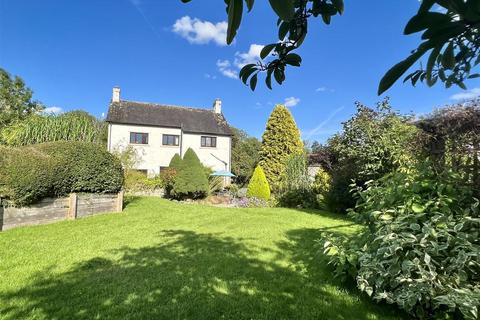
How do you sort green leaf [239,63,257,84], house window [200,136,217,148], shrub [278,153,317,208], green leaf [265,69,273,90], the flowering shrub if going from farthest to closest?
house window [200,136,217,148]
the flowering shrub
shrub [278,153,317,208]
green leaf [265,69,273,90]
green leaf [239,63,257,84]

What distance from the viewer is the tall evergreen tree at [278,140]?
2367 centimetres

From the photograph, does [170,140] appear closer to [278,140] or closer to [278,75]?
[278,140]

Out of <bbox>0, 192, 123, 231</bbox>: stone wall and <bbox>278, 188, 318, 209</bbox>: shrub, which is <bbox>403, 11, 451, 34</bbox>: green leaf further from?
<bbox>278, 188, 318, 209</bbox>: shrub

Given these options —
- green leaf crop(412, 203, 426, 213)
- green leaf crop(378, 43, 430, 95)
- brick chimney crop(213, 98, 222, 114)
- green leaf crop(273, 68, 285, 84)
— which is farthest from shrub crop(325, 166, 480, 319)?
brick chimney crop(213, 98, 222, 114)

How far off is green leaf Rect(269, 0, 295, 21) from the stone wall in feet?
32.3

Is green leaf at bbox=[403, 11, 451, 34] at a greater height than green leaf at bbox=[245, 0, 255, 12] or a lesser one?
lesser

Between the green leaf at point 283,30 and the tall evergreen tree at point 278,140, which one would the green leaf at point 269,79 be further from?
the tall evergreen tree at point 278,140

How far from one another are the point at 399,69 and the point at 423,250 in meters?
3.61

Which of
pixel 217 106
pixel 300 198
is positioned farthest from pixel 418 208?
pixel 217 106

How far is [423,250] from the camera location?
11.6 ft

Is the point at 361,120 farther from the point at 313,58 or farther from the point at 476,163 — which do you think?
the point at 313,58

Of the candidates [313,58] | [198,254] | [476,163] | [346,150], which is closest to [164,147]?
[346,150]

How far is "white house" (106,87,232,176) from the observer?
24.6m

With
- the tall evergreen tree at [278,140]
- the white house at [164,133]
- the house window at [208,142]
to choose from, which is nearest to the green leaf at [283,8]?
the tall evergreen tree at [278,140]
